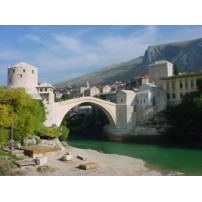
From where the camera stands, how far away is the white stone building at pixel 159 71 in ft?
145

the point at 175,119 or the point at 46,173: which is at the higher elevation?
the point at 175,119

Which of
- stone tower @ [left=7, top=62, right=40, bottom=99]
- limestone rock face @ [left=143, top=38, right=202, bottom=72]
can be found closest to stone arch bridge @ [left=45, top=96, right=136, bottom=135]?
stone tower @ [left=7, top=62, right=40, bottom=99]

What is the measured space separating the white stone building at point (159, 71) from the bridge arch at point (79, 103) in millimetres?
8455

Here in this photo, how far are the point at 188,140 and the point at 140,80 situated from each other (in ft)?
66.9

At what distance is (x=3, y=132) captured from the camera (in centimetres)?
1997

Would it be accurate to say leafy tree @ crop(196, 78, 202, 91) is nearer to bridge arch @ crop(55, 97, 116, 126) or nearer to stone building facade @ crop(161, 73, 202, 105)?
stone building facade @ crop(161, 73, 202, 105)

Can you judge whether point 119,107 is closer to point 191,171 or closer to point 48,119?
point 48,119

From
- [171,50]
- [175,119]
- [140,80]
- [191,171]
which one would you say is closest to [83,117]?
[140,80]

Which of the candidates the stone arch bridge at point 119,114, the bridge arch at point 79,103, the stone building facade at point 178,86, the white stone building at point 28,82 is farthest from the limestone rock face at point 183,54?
the white stone building at point 28,82

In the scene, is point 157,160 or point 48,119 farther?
point 48,119

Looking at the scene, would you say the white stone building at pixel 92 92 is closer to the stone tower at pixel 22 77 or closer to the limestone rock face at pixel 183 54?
the stone tower at pixel 22 77

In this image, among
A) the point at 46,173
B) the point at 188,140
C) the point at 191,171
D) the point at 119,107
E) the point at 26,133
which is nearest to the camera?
the point at 46,173

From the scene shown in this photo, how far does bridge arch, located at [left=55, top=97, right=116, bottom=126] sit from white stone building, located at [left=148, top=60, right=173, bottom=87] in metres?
8.46

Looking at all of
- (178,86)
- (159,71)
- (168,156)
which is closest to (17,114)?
(168,156)
